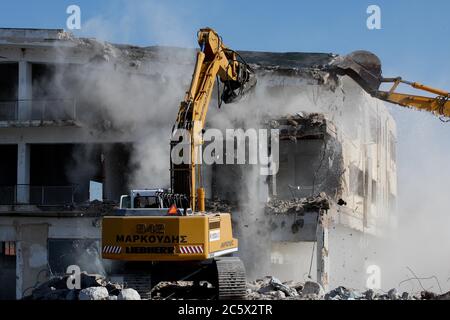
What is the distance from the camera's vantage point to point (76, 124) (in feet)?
91.1

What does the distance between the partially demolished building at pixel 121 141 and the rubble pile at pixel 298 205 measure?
8 cm

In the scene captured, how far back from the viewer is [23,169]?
28.8 meters

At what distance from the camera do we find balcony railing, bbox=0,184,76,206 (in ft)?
91.5

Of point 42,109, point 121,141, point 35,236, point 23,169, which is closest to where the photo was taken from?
point 35,236

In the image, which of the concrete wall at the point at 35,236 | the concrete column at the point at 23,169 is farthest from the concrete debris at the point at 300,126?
the concrete column at the point at 23,169

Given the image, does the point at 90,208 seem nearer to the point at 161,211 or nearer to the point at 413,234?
the point at 161,211

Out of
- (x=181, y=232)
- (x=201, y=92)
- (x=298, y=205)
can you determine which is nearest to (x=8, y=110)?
(x=298, y=205)

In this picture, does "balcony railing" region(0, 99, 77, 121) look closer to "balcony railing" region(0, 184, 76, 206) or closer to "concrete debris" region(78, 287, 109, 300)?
"balcony railing" region(0, 184, 76, 206)

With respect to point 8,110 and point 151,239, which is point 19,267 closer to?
point 8,110

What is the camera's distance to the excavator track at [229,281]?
567 inches

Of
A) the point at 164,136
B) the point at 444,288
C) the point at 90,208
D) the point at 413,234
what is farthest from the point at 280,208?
the point at 413,234

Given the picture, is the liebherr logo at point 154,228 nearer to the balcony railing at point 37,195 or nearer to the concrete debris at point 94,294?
the concrete debris at point 94,294

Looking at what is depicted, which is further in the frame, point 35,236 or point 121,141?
point 121,141

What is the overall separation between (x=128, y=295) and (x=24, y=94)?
16784 millimetres
